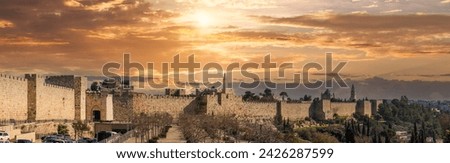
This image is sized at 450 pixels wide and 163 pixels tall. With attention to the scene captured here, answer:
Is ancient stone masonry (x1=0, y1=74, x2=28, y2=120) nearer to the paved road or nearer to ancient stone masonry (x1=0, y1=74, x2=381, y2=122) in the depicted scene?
ancient stone masonry (x1=0, y1=74, x2=381, y2=122)

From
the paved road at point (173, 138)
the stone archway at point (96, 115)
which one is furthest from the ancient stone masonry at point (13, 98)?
the stone archway at point (96, 115)

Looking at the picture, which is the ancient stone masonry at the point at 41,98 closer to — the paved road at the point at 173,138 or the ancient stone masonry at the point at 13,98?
the ancient stone masonry at the point at 13,98

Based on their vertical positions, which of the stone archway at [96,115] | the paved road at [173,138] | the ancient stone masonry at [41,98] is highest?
the ancient stone masonry at [41,98]

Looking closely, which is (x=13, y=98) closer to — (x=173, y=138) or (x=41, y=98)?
(x=41, y=98)

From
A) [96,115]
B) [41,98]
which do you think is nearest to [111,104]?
[96,115]

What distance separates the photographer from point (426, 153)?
10.8 meters

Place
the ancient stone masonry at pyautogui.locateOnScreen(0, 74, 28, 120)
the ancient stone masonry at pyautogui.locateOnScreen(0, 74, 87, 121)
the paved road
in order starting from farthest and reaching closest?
1. the ancient stone masonry at pyautogui.locateOnScreen(0, 74, 87, 121)
2. the ancient stone masonry at pyautogui.locateOnScreen(0, 74, 28, 120)
3. the paved road

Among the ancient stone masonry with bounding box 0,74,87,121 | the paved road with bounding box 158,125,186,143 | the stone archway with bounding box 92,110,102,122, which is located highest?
the ancient stone masonry with bounding box 0,74,87,121

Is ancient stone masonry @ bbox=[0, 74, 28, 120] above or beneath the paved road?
above

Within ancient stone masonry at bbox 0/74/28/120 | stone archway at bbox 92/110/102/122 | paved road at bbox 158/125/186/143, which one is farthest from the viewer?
stone archway at bbox 92/110/102/122

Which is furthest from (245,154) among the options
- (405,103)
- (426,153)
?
(405,103)

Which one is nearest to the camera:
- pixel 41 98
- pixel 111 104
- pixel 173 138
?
pixel 173 138

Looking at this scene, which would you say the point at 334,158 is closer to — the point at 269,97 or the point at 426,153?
the point at 426,153

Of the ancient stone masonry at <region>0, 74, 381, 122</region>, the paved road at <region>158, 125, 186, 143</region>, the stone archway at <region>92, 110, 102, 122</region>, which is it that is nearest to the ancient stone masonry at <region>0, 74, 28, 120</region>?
the ancient stone masonry at <region>0, 74, 381, 122</region>
